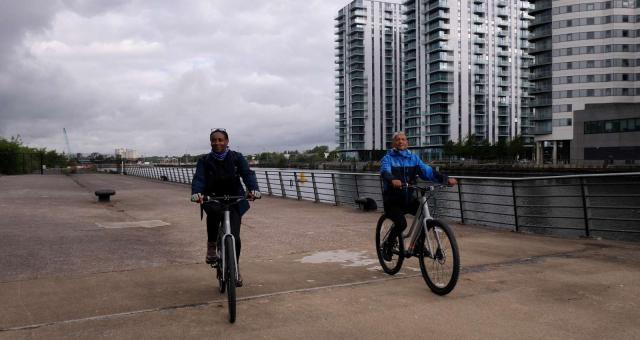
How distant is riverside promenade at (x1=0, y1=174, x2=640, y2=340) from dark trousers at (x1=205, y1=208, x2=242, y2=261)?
586 millimetres

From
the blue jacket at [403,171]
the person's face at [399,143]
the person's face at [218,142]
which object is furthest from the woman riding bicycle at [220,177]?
the person's face at [399,143]

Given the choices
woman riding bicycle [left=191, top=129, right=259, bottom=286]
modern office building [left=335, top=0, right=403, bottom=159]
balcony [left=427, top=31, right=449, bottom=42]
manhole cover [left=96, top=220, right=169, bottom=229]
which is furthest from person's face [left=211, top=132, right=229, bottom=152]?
modern office building [left=335, top=0, right=403, bottom=159]

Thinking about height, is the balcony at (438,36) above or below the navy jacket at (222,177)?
above

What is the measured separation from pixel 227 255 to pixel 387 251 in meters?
2.16

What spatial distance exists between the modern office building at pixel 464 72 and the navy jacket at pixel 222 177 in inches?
4552

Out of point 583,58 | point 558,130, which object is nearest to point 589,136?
point 558,130

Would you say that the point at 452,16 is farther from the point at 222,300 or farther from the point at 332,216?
the point at 222,300

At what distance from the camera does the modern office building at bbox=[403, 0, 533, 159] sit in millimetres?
117188

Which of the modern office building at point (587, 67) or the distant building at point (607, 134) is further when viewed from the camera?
the modern office building at point (587, 67)

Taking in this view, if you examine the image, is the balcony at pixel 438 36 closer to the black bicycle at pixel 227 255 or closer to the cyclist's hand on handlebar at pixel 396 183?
the cyclist's hand on handlebar at pixel 396 183

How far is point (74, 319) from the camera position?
4.47m

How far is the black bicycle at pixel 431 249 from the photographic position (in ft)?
16.6

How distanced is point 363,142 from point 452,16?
43.0 meters

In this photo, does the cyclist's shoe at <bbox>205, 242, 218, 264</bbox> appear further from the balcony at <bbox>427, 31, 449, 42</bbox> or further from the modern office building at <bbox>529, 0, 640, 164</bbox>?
the balcony at <bbox>427, 31, 449, 42</bbox>
